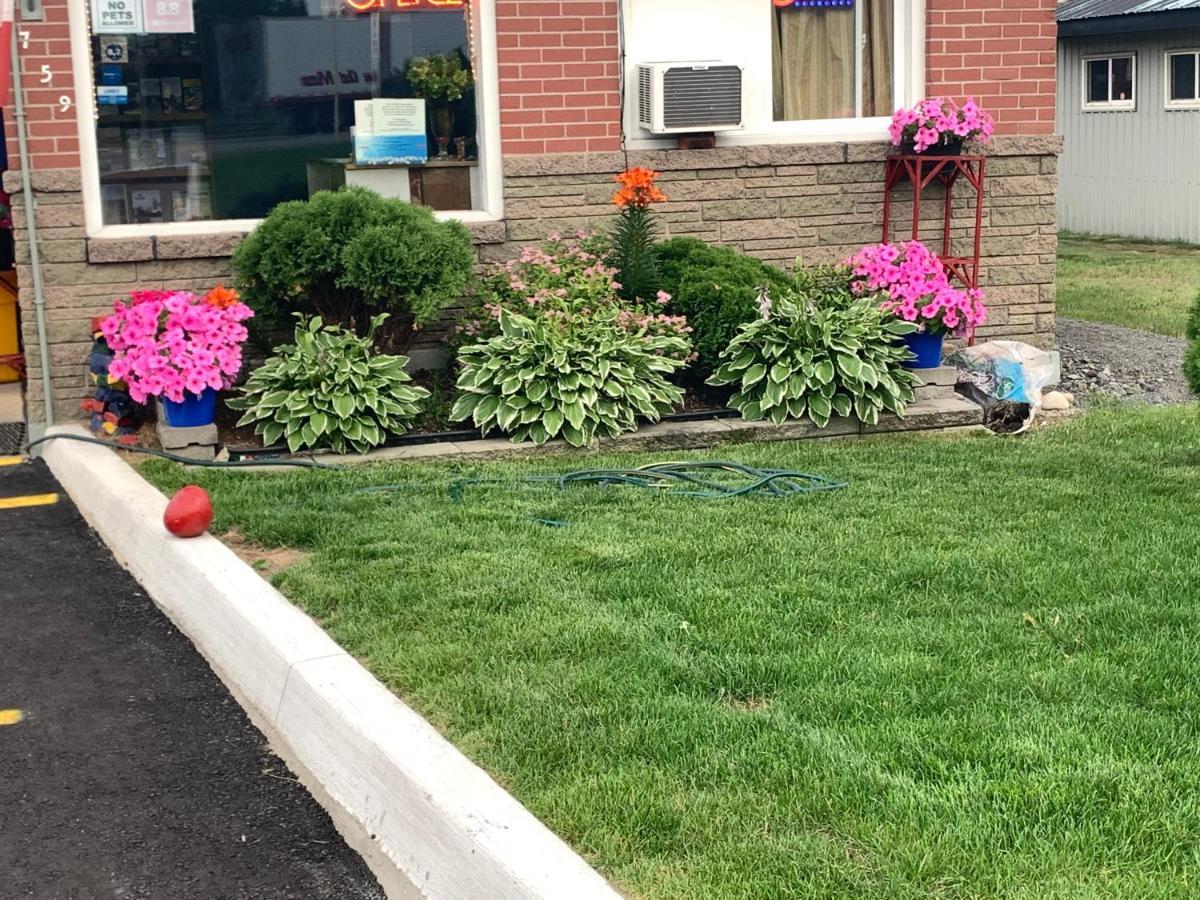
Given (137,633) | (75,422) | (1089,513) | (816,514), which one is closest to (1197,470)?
(1089,513)

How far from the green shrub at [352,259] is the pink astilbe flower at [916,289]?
2375mm

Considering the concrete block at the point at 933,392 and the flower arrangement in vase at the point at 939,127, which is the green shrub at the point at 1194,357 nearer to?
the concrete block at the point at 933,392

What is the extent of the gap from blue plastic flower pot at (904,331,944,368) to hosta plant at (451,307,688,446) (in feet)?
5.12

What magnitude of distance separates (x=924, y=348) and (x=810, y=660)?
478 cm

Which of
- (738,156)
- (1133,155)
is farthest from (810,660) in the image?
(1133,155)

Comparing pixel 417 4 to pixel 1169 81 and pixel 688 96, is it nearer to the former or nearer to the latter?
pixel 688 96

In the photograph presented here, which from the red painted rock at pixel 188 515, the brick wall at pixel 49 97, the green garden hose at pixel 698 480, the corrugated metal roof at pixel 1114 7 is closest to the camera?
the red painted rock at pixel 188 515

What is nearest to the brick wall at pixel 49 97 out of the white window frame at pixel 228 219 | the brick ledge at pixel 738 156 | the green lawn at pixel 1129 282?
the white window frame at pixel 228 219

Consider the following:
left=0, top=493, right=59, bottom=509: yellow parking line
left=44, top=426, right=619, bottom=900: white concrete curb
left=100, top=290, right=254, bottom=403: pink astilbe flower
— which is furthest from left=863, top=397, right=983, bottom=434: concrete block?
left=0, top=493, right=59, bottom=509: yellow parking line

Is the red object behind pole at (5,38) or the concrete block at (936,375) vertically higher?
the red object behind pole at (5,38)

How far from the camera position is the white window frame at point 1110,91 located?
70.7ft

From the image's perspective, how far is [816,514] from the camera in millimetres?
6387

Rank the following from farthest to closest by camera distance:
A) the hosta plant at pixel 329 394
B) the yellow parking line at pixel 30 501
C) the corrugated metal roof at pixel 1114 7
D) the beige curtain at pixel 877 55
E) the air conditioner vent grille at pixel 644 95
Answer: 1. the corrugated metal roof at pixel 1114 7
2. the beige curtain at pixel 877 55
3. the air conditioner vent grille at pixel 644 95
4. the hosta plant at pixel 329 394
5. the yellow parking line at pixel 30 501

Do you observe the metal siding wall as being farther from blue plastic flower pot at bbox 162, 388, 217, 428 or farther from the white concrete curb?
the white concrete curb
